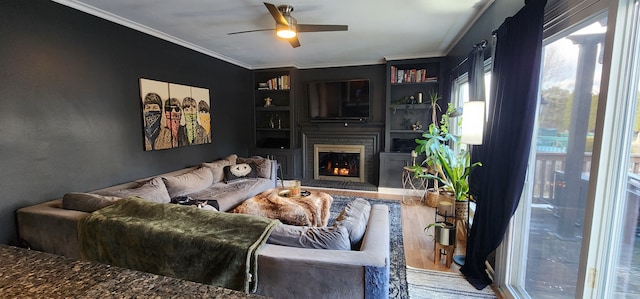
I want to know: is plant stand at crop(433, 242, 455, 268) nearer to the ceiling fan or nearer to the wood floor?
the wood floor

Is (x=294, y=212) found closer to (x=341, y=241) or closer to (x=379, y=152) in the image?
(x=341, y=241)

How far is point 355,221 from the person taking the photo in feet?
6.29

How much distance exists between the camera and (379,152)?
556cm

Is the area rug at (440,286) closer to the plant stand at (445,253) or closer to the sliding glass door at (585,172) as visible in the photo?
the plant stand at (445,253)

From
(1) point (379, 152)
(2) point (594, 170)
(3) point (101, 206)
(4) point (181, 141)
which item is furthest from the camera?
(1) point (379, 152)

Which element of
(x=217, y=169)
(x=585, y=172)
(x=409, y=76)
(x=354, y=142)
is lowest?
(x=217, y=169)

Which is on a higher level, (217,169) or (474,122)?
(474,122)

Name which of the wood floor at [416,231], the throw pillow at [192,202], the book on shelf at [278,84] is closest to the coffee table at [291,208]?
the throw pillow at [192,202]

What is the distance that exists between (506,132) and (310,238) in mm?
1571

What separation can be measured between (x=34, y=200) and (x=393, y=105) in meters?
5.01

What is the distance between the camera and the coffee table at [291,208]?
9.61 ft

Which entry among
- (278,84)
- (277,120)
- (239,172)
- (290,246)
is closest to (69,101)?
(239,172)

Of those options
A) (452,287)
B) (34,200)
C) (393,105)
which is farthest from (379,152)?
(34,200)

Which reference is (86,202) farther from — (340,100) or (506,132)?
(340,100)
